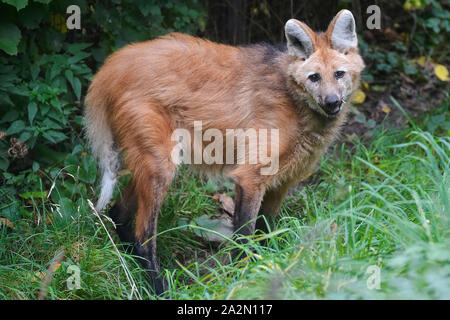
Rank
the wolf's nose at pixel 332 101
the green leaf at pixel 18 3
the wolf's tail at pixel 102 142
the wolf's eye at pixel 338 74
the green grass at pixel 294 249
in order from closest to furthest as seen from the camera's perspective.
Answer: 1. the green grass at pixel 294 249
2. the wolf's nose at pixel 332 101
3. the wolf's eye at pixel 338 74
4. the green leaf at pixel 18 3
5. the wolf's tail at pixel 102 142

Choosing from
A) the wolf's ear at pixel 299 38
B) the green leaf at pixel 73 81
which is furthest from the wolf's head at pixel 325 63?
the green leaf at pixel 73 81

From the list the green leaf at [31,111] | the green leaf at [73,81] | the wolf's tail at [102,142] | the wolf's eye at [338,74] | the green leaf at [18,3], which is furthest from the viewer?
the green leaf at [73,81]

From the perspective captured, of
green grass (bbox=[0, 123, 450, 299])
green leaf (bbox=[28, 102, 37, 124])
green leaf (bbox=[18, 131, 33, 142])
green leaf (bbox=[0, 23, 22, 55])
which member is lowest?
green grass (bbox=[0, 123, 450, 299])

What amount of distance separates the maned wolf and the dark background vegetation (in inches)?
18.2

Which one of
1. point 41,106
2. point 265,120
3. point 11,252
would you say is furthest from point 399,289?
point 41,106

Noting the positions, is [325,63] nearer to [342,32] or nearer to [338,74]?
[338,74]

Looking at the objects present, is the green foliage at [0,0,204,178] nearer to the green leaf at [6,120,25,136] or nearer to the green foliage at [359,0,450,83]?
the green leaf at [6,120,25,136]

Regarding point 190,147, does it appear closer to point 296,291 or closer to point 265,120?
point 265,120

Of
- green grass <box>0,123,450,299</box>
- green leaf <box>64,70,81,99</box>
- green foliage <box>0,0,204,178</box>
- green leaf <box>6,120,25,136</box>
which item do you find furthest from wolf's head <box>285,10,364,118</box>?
green leaf <box>6,120,25,136</box>

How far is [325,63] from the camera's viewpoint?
2.99 meters

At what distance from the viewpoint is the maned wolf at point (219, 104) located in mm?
3064

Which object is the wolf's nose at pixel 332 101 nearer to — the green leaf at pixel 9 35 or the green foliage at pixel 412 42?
the green leaf at pixel 9 35

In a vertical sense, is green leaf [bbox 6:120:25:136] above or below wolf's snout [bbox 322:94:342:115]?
below

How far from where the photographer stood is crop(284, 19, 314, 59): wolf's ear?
301 centimetres
